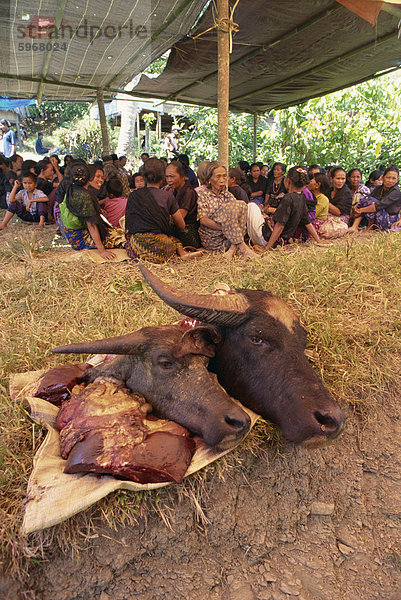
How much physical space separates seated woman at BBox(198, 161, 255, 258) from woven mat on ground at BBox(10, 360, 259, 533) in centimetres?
365

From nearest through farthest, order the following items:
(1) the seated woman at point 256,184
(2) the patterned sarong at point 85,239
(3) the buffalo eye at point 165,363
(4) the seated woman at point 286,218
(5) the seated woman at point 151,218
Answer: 1. (3) the buffalo eye at point 165,363
2. (5) the seated woman at point 151,218
3. (4) the seated woman at point 286,218
4. (2) the patterned sarong at point 85,239
5. (1) the seated woman at point 256,184

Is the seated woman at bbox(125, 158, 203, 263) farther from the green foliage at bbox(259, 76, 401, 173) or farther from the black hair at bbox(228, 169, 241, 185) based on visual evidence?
the green foliage at bbox(259, 76, 401, 173)

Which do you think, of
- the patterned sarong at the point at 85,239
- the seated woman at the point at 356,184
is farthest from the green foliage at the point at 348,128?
the patterned sarong at the point at 85,239

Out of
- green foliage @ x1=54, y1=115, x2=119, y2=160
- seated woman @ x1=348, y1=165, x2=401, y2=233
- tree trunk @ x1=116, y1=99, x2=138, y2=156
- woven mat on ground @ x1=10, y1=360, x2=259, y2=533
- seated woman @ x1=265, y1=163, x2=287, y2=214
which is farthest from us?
green foliage @ x1=54, y1=115, x2=119, y2=160

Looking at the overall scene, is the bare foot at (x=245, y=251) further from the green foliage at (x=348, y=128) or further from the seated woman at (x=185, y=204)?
the green foliage at (x=348, y=128)

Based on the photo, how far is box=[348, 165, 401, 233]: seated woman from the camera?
272 inches

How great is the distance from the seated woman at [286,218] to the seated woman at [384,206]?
200cm

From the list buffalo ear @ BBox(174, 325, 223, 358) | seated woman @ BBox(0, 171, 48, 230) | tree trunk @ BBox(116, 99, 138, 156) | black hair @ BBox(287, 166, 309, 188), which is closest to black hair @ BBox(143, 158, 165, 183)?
black hair @ BBox(287, 166, 309, 188)

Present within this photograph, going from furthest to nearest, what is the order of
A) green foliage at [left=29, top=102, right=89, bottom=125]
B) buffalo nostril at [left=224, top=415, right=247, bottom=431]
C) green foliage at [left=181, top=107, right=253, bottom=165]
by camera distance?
green foliage at [left=29, top=102, right=89, bottom=125]
green foliage at [left=181, top=107, right=253, bottom=165]
buffalo nostril at [left=224, top=415, right=247, bottom=431]

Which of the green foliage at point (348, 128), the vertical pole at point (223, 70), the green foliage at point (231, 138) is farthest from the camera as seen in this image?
the green foliage at point (231, 138)

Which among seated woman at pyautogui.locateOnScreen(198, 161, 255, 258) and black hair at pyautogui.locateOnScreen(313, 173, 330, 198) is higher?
black hair at pyautogui.locateOnScreen(313, 173, 330, 198)

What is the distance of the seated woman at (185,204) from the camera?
539 centimetres

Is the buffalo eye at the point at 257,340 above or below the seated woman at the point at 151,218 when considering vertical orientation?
below

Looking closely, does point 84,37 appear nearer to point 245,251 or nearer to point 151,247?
point 151,247
